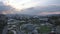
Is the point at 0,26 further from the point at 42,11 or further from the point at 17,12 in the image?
the point at 42,11

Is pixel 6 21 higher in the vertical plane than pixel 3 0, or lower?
lower

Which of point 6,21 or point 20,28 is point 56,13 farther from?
point 6,21

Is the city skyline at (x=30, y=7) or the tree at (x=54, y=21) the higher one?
the city skyline at (x=30, y=7)

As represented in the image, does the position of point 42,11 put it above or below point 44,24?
above

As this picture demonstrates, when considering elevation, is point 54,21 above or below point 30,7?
below

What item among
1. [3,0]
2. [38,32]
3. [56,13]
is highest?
[3,0]

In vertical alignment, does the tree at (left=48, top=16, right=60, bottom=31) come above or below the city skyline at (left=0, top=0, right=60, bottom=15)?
below

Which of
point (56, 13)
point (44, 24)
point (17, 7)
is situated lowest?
point (44, 24)

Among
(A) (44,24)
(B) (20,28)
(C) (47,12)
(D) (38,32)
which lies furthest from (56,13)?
(B) (20,28)

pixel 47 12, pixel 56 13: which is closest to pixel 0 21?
pixel 47 12
